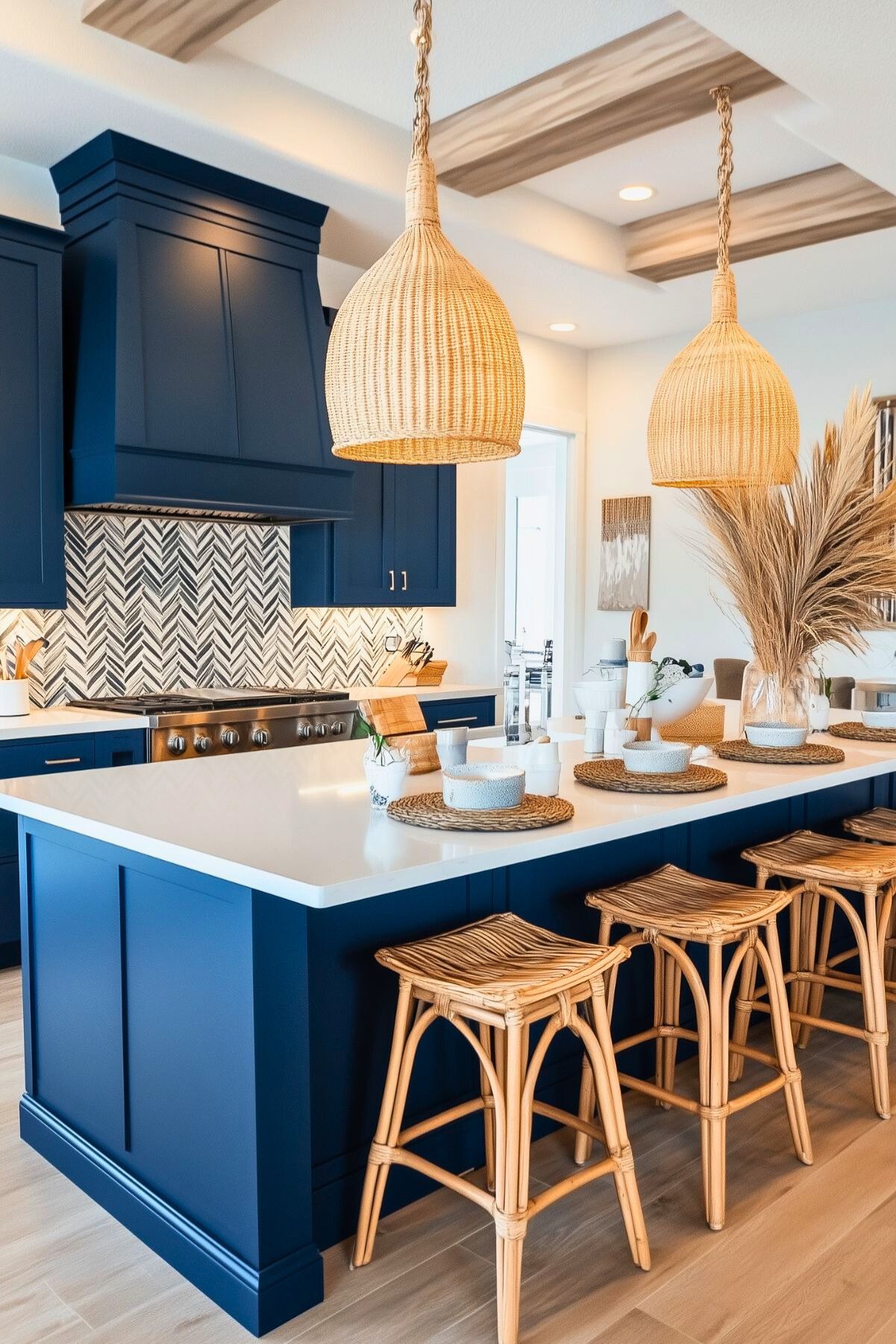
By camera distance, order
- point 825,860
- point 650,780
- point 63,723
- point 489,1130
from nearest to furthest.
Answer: point 489,1130, point 650,780, point 825,860, point 63,723

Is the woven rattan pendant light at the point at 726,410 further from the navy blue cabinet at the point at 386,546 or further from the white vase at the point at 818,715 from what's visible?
the navy blue cabinet at the point at 386,546

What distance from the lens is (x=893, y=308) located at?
18.1ft

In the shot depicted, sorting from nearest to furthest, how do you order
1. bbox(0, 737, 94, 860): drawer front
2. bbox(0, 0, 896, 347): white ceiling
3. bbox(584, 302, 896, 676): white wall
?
bbox(0, 0, 896, 347): white ceiling
bbox(0, 737, 94, 860): drawer front
bbox(584, 302, 896, 676): white wall

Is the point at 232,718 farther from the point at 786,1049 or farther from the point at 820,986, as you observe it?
the point at 786,1049

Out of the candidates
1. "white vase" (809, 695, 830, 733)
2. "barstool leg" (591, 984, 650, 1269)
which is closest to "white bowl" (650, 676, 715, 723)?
"white vase" (809, 695, 830, 733)

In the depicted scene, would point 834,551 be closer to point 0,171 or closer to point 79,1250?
point 79,1250

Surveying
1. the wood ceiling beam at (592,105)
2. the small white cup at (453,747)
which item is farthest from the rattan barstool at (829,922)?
the wood ceiling beam at (592,105)

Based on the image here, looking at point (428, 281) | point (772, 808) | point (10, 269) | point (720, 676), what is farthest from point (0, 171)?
point (720, 676)

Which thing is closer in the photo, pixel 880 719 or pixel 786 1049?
pixel 786 1049

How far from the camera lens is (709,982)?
8.03 ft

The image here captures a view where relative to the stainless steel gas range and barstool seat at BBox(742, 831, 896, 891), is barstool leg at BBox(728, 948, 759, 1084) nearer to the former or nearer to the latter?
barstool seat at BBox(742, 831, 896, 891)

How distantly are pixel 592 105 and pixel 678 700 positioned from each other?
201 centimetres

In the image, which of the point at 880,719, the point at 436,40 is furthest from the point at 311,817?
the point at 436,40

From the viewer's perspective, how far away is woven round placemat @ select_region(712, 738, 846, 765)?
9.48 ft
